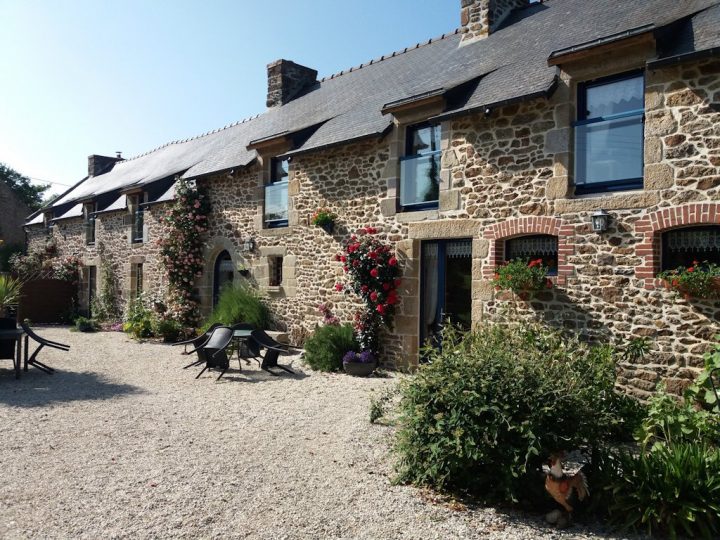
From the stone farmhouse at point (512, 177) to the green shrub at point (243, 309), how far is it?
0.31 m

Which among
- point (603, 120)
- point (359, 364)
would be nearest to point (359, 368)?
point (359, 364)

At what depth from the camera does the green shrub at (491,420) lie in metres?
3.78

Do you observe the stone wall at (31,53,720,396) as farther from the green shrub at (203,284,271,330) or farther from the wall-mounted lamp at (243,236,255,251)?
the wall-mounted lamp at (243,236,255,251)

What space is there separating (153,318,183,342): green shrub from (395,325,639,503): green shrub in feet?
32.4

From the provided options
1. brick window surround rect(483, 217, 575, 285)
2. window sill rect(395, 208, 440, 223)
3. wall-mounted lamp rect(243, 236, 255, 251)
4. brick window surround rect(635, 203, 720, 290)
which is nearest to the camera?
brick window surround rect(635, 203, 720, 290)

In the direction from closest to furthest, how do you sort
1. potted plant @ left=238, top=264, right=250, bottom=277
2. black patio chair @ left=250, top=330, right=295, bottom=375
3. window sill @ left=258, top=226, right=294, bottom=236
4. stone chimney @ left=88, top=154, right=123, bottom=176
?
black patio chair @ left=250, top=330, right=295, bottom=375 < window sill @ left=258, top=226, right=294, bottom=236 < potted plant @ left=238, top=264, right=250, bottom=277 < stone chimney @ left=88, top=154, right=123, bottom=176

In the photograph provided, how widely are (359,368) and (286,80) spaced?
31.5 ft

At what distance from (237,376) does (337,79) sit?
28.3 feet

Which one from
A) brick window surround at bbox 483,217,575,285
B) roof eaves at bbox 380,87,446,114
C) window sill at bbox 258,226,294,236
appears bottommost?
brick window surround at bbox 483,217,575,285

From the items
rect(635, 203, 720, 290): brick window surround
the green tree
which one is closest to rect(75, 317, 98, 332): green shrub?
rect(635, 203, 720, 290): brick window surround

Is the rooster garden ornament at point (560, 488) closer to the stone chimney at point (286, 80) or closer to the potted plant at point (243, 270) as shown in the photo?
the potted plant at point (243, 270)

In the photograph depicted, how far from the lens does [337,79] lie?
14094mm

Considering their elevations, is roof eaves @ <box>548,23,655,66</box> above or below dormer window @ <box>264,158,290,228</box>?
above

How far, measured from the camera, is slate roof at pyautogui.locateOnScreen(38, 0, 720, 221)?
703cm
